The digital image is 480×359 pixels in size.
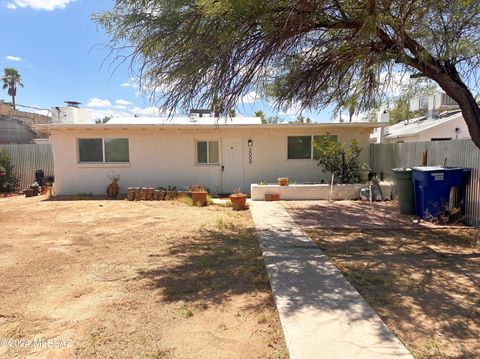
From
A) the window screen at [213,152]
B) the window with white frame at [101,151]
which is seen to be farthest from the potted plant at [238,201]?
the window with white frame at [101,151]

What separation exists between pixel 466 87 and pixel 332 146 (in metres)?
5.97

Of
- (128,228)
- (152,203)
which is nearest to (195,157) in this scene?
(152,203)

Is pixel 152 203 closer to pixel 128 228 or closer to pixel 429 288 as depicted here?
pixel 128 228

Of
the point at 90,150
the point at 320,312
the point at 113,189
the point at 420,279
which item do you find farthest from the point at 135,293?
the point at 90,150

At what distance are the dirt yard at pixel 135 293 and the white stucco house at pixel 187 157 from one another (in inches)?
220

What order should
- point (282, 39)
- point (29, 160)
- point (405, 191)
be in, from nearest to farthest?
1. point (282, 39)
2. point (405, 191)
3. point (29, 160)

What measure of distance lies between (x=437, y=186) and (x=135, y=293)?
6.71 meters

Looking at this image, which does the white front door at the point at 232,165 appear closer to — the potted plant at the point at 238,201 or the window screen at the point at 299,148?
the window screen at the point at 299,148

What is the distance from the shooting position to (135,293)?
4.07m

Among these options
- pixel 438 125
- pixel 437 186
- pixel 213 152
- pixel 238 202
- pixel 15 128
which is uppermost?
pixel 15 128

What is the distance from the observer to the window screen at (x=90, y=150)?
13.2m

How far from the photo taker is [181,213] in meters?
9.42

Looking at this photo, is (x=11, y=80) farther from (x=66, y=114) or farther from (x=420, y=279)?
(x=420, y=279)

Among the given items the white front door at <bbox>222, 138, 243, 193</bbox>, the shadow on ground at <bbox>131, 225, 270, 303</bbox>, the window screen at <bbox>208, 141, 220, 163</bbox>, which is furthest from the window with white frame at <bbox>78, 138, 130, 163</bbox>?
the shadow on ground at <bbox>131, 225, 270, 303</bbox>
